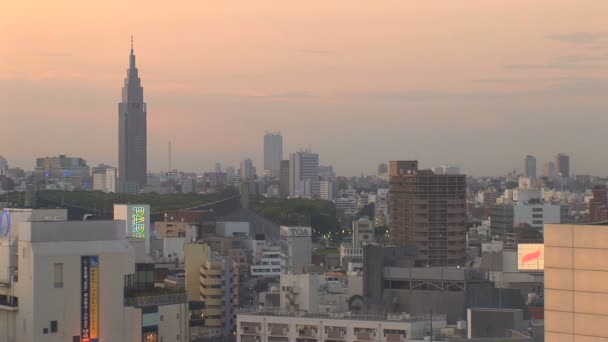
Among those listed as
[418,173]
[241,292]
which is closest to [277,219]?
[418,173]

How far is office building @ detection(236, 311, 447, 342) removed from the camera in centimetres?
3631

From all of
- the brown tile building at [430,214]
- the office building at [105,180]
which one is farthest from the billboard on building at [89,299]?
the office building at [105,180]

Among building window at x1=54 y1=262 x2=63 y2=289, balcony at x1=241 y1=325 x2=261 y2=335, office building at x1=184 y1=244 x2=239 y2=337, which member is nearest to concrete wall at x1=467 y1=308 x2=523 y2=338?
building window at x1=54 y1=262 x2=63 y2=289

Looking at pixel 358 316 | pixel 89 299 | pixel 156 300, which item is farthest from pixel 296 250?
pixel 89 299

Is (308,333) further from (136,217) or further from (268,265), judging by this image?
(268,265)

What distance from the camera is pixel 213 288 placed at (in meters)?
49.1

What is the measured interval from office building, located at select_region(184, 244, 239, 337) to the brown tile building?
28827 millimetres

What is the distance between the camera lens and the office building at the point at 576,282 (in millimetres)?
15875

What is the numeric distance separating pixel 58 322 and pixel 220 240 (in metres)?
48.1

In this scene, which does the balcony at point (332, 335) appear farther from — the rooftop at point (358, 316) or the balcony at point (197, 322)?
the balcony at point (197, 322)

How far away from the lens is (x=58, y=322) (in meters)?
30.7

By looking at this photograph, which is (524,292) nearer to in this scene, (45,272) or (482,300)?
(482,300)

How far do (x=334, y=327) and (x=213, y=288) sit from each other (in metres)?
12.1

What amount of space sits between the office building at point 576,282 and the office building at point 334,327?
62.5ft
